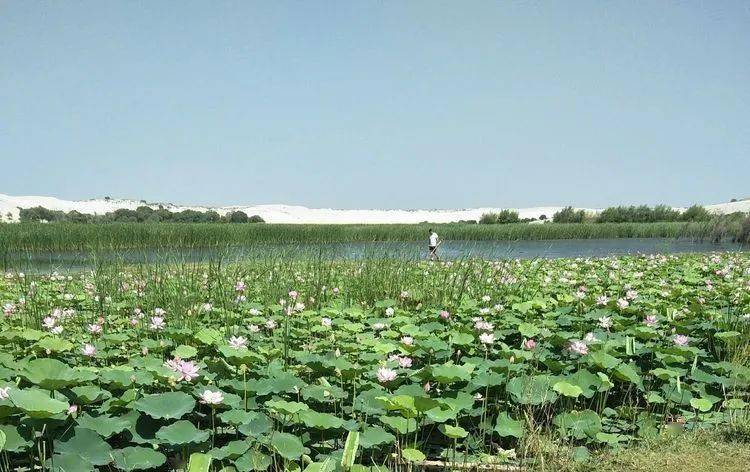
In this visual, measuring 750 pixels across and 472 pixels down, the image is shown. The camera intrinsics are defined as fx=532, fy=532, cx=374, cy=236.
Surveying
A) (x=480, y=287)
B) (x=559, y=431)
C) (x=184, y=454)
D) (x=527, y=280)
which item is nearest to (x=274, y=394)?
(x=184, y=454)

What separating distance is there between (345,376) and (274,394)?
0.34 meters

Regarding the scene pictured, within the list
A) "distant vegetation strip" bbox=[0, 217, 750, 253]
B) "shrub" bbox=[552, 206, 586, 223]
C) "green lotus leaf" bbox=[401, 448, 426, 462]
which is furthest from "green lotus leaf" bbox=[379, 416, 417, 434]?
"shrub" bbox=[552, 206, 586, 223]

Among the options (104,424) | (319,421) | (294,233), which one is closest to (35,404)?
(104,424)

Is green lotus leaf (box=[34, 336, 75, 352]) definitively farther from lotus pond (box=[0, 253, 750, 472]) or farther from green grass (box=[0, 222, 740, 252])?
green grass (box=[0, 222, 740, 252])

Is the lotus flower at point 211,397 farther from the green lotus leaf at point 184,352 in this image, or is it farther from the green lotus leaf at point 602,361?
the green lotus leaf at point 602,361

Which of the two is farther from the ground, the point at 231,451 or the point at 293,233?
the point at 293,233

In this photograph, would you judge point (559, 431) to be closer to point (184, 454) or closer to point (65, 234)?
point (184, 454)

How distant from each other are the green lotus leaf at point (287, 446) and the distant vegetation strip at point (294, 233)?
625cm

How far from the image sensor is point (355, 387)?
2.46m

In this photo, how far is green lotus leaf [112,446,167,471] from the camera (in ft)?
5.51

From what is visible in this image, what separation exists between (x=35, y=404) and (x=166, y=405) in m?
0.40

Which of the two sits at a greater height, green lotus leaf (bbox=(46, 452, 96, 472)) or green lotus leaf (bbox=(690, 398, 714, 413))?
green lotus leaf (bbox=(46, 452, 96, 472))

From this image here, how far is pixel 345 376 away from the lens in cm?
246

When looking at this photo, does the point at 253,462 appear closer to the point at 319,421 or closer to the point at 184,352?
the point at 319,421
